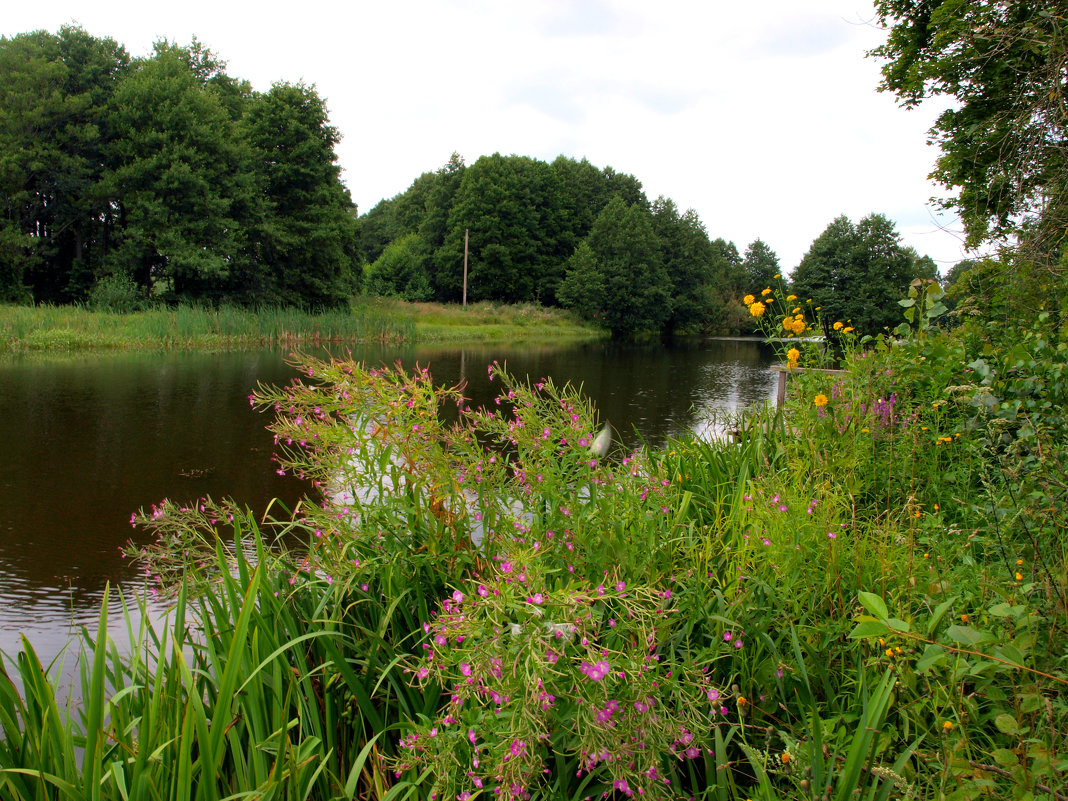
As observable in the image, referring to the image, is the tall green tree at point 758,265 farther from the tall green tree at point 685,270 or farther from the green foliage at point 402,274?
the green foliage at point 402,274

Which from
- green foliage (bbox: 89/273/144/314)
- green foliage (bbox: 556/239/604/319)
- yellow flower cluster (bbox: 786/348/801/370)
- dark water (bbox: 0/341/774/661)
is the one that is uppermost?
green foliage (bbox: 556/239/604/319)

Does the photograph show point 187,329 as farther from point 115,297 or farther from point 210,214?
point 210,214

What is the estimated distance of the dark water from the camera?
14.6ft

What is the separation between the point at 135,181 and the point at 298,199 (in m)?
7.62

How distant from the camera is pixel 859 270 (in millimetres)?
43844

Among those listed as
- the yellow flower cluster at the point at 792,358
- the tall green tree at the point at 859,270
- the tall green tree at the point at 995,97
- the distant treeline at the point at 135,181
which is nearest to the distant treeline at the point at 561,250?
the tall green tree at the point at 859,270

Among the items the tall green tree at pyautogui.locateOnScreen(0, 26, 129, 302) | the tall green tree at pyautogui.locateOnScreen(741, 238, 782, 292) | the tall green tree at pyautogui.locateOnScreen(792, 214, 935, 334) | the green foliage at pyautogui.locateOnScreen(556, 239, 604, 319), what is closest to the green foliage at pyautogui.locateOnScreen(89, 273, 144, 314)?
the tall green tree at pyautogui.locateOnScreen(0, 26, 129, 302)

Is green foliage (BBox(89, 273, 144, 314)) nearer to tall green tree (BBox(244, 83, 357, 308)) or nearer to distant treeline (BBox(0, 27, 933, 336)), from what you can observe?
distant treeline (BBox(0, 27, 933, 336))

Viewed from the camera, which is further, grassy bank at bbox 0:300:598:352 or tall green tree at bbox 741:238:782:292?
tall green tree at bbox 741:238:782:292

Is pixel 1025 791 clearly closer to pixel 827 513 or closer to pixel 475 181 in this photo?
pixel 827 513

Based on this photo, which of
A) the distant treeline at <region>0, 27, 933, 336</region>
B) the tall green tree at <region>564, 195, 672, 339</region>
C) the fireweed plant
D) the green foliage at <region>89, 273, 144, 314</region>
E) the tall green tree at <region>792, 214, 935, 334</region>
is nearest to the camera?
the fireweed plant

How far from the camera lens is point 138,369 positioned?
15211 millimetres

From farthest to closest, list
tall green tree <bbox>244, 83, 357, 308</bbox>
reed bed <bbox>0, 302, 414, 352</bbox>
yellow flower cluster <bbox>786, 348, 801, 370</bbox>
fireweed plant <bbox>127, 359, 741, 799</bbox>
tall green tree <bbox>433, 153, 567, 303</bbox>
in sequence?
tall green tree <bbox>433, 153, 567, 303</bbox> → tall green tree <bbox>244, 83, 357, 308</bbox> → reed bed <bbox>0, 302, 414, 352</bbox> → yellow flower cluster <bbox>786, 348, 801, 370</bbox> → fireweed plant <bbox>127, 359, 741, 799</bbox>

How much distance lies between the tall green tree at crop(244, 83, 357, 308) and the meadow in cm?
3212
